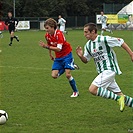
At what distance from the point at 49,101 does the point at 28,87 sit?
6.75ft

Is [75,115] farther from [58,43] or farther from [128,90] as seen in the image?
[128,90]

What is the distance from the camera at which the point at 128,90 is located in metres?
10.6

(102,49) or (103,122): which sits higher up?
(102,49)

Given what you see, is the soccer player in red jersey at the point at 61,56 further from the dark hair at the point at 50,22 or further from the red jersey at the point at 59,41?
the dark hair at the point at 50,22

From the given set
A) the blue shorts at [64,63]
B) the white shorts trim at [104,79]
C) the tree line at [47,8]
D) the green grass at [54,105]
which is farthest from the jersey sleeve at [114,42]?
the tree line at [47,8]

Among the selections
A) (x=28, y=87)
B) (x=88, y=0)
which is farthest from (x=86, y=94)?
(x=88, y=0)

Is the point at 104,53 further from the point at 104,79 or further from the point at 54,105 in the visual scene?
the point at 54,105

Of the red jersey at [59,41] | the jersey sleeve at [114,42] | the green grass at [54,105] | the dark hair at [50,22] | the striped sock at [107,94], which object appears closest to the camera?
the green grass at [54,105]

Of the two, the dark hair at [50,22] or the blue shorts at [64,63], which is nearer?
the dark hair at [50,22]

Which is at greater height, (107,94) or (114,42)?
(114,42)

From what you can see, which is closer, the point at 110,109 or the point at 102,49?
the point at 102,49

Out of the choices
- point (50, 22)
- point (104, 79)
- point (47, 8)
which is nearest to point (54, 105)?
point (50, 22)

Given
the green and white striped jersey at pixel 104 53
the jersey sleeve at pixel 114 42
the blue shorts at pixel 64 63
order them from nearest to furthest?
the jersey sleeve at pixel 114 42, the green and white striped jersey at pixel 104 53, the blue shorts at pixel 64 63

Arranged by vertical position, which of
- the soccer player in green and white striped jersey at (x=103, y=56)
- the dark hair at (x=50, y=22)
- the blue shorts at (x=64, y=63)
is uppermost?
the dark hair at (x=50, y=22)
